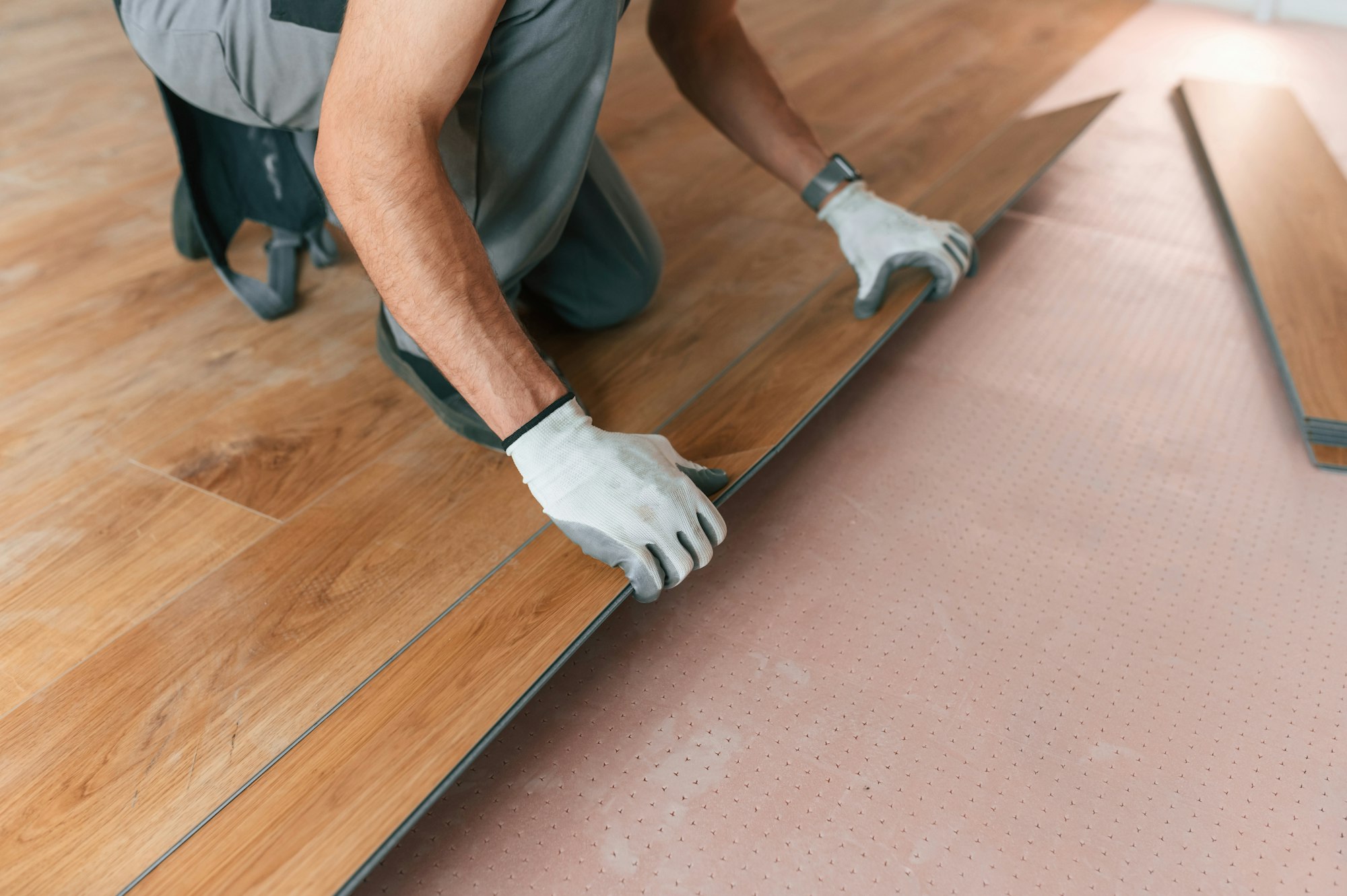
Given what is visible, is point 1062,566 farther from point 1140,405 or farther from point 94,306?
point 94,306

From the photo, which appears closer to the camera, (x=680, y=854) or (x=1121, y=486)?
(x=680, y=854)

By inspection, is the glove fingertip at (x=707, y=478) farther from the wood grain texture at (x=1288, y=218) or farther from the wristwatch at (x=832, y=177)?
the wood grain texture at (x=1288, y=218)

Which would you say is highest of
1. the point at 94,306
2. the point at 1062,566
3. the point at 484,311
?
the point at 484,311

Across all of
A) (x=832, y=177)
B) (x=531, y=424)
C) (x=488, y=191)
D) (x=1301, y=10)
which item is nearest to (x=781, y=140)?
(x=832, y=177)

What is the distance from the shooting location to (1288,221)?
2189 mm

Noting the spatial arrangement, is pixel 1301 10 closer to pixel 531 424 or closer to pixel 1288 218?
pixel 1288 218

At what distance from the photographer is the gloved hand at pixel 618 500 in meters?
1.18

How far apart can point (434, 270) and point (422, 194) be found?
87 millimetres

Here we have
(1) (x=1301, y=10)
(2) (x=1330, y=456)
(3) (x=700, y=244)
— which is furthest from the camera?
(1) (x=1301, y=10)

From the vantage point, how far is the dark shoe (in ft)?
5.00

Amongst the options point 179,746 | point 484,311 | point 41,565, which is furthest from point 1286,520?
point 41,565

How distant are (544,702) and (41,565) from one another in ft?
2.46

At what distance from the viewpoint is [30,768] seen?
1.08m

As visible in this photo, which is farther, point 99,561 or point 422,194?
point 99,561
